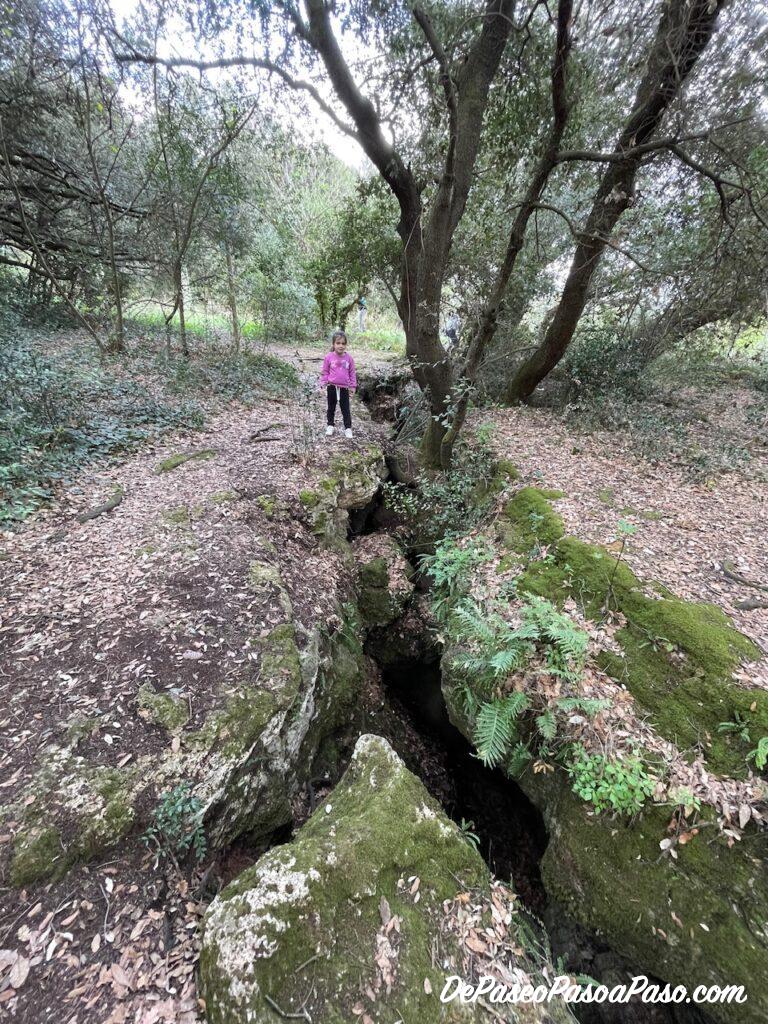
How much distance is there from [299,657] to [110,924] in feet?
6.94

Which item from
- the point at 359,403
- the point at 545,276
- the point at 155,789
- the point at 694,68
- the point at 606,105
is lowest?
the point at 155,789

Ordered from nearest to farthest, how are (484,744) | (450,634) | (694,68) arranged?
1. (484,744)
2. (450,634)
3. (694,68)

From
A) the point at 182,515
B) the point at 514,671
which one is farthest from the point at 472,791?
the point at 182,515

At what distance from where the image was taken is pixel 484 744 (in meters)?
3.54

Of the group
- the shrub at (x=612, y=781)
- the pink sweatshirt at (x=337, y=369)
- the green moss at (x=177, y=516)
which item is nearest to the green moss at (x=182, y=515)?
the green moss at (x=177, y=516)

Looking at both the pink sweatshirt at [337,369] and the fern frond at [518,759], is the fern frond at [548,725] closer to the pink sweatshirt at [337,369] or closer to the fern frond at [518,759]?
the fern frond at [518,759]

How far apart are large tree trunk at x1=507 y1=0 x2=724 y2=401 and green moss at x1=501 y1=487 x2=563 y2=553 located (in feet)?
10.8

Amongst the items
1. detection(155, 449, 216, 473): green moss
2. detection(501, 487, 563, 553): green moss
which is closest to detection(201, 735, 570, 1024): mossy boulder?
detection(501, 487, 563, 553): green moss

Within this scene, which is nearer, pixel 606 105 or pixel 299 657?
pixel 299 657

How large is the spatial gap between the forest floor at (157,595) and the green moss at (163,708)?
0.07 metres

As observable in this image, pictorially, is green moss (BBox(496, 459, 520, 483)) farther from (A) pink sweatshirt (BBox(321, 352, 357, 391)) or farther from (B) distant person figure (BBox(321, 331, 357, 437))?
(A) pink sweatshirt (BBox(321, 352, 357, 391))

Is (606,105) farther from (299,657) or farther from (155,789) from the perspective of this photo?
(155,789)

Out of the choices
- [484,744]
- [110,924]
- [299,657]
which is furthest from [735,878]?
[110,924]

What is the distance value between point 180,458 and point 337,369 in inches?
121
